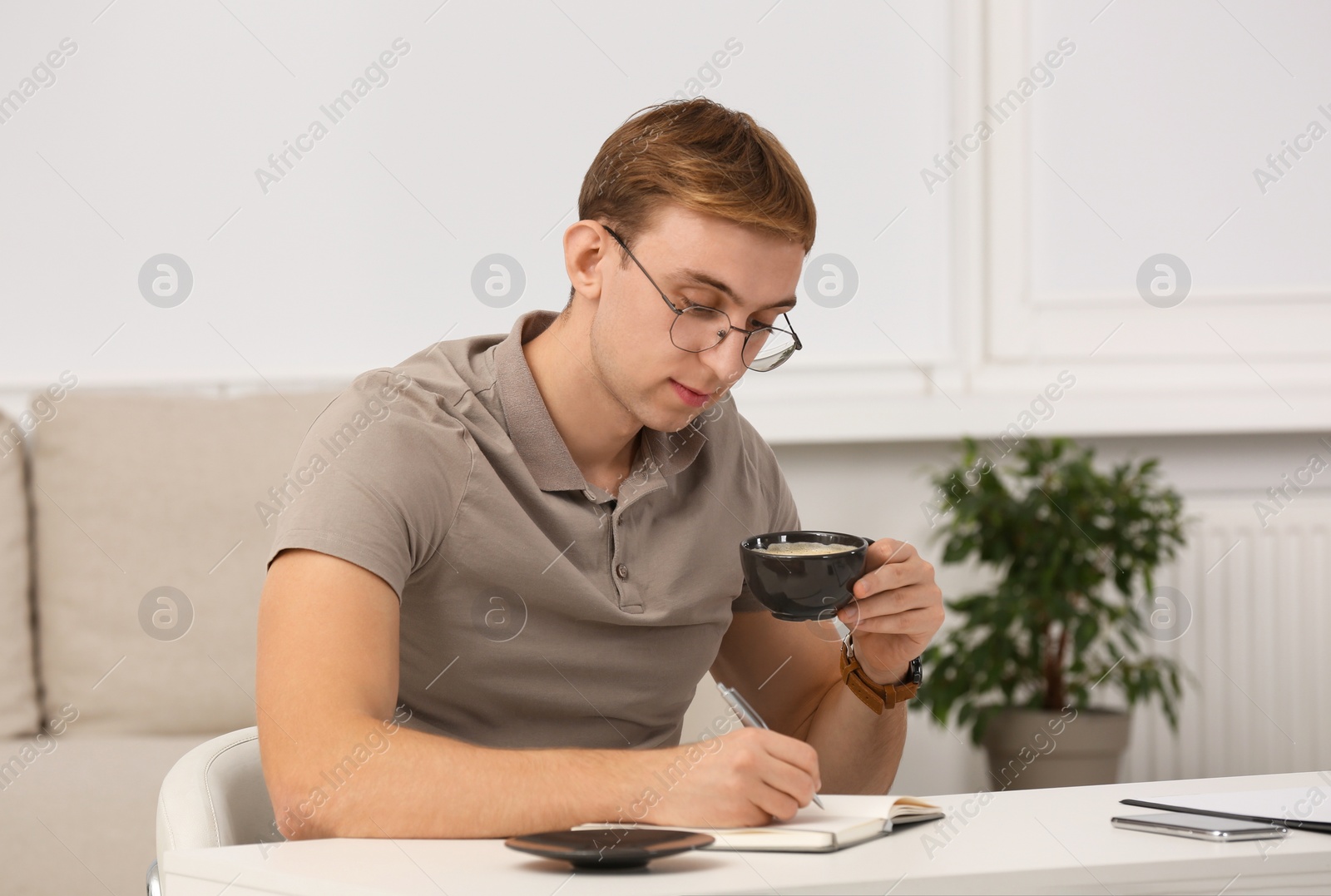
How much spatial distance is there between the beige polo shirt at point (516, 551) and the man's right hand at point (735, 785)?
1.11 ft

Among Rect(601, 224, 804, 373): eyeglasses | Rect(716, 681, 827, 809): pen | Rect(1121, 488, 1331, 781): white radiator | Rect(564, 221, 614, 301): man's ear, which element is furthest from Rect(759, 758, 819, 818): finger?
Rect(1121, 488, 1331, 781): white radiator

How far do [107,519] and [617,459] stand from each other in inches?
53.0

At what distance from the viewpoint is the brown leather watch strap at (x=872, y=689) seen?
135cm

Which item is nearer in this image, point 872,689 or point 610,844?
point 610,844

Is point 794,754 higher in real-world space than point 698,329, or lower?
lower

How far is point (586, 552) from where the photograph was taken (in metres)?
1.27

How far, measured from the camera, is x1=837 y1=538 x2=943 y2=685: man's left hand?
115 cm

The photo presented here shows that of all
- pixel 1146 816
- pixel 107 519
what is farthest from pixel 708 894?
pixel 107 519

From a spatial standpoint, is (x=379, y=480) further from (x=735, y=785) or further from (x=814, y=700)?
(x=814, y=700)

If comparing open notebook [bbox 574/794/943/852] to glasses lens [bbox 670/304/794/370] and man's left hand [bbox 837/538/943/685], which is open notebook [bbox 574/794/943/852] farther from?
glasses lens [bbox 670/304/794/370]

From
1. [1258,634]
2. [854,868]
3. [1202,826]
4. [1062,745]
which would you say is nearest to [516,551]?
[854,868]

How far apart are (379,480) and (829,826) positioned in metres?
0.53

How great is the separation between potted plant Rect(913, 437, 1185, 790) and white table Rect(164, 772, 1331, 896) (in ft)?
5.16

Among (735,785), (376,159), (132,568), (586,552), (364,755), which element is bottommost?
(132,568)
